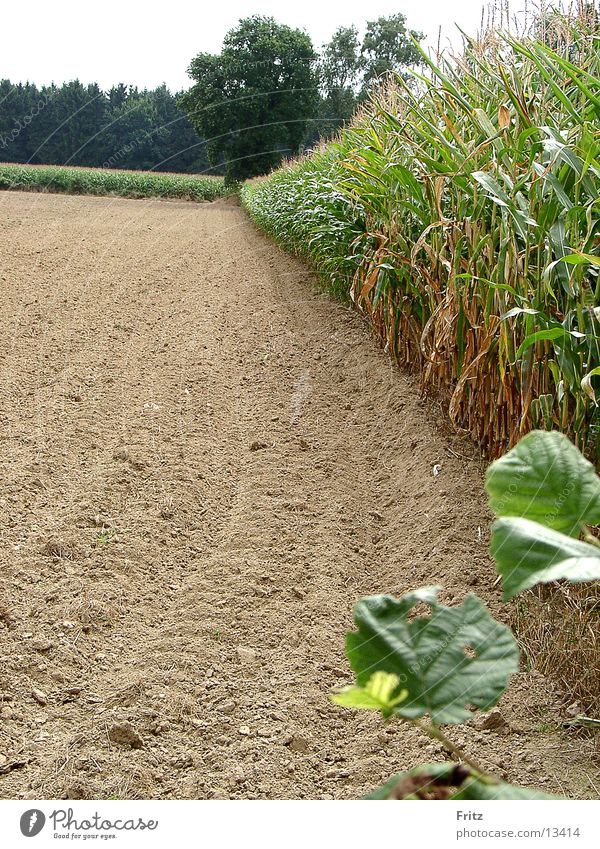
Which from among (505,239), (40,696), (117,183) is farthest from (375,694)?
(117,183)

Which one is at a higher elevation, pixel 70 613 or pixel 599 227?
pixel 599 227

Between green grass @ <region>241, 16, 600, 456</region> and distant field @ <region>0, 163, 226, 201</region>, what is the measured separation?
16728 mm

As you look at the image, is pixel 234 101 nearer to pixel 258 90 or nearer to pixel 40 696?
pixel 258 90

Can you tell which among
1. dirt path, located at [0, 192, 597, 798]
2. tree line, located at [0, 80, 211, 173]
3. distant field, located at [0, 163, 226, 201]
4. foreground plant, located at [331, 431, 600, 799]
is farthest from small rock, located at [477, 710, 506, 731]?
distant field, located at [0, 163, 226, 201]

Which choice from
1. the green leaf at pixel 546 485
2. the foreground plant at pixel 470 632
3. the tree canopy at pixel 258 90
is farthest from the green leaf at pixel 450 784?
the tree canopy at pixel 258 90

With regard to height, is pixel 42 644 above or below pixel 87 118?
below

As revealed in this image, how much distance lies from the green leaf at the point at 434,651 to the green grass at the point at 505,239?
4.32 ft

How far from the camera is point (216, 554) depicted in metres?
2.33

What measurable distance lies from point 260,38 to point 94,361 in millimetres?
12405

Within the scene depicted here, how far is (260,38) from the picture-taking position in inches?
571

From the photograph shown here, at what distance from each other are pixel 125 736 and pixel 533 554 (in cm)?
141

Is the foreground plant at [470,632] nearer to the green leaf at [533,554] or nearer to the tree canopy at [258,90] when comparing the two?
the green leaf at [533,554]

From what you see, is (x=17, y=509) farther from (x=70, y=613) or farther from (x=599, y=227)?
(x=599, y=227)
